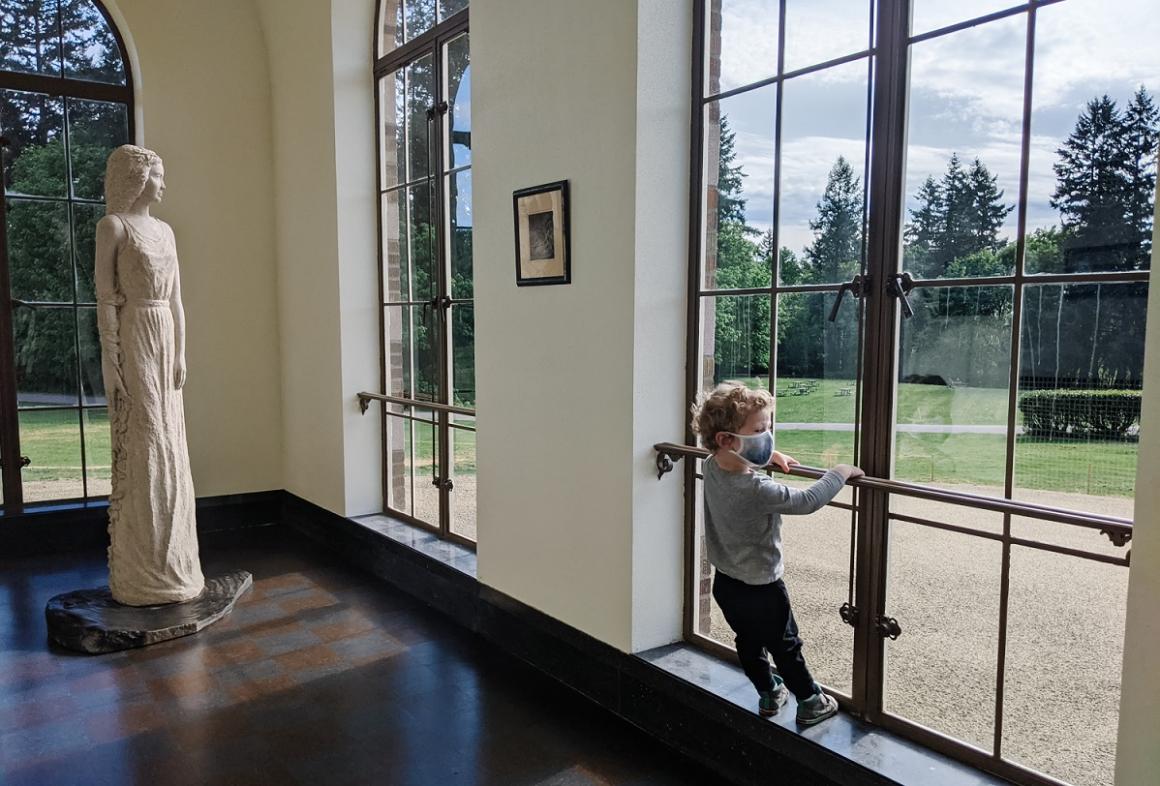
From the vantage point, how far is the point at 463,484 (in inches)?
167

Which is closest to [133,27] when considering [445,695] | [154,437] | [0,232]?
[0,232]

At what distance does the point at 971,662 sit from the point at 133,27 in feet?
17.8

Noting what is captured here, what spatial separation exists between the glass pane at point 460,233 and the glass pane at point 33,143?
2564 millimetres

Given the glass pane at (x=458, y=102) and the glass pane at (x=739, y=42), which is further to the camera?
the glass pane at (x=458, y=102)

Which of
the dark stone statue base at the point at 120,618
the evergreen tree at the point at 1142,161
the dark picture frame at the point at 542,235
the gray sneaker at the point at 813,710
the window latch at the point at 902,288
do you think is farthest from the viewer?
the dark stone statue base at the point at 120,618

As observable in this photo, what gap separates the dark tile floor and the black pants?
45cm

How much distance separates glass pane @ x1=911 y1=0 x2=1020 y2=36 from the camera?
201 centimetres

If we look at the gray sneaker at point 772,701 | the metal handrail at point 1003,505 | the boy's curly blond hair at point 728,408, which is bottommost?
the gray sneaker at point 772,701

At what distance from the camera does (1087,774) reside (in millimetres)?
1893

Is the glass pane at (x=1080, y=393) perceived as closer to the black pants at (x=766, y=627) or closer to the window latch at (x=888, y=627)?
the window latch at (x=888, y=627)

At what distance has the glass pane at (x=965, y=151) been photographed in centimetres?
198

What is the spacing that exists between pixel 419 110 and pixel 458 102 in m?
0.41

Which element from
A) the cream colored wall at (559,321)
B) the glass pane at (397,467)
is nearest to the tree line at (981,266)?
the cream colored wall at (559,321)

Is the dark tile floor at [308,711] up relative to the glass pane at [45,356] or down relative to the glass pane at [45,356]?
down
